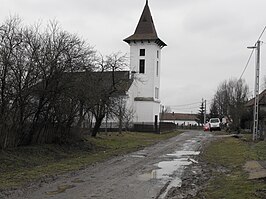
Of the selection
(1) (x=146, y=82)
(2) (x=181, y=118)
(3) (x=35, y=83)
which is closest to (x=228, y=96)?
(1) (x=146, y=82)

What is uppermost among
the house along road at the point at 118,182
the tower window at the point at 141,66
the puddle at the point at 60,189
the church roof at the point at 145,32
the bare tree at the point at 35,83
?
the church roof at the point at 145,32

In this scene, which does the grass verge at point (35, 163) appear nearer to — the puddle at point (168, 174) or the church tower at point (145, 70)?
the puddle at point (168, 174)

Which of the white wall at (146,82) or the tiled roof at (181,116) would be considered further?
the tiled roof at (181,116)

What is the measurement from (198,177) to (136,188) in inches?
139

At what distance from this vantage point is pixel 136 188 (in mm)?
12203

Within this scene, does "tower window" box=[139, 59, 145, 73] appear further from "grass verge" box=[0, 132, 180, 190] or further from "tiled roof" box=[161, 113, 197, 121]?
"tiled roof" box=[161, 113, 197, 121]

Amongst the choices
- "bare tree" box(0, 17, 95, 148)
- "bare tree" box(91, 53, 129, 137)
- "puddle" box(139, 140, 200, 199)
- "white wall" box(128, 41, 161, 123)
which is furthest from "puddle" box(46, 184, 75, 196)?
"white wall" box(128, 41, 161, 123)

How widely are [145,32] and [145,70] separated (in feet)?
22.5

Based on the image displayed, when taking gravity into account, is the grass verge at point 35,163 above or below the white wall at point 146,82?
below

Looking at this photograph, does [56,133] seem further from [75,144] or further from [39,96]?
[39,96]

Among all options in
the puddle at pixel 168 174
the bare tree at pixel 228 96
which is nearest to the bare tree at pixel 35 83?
the puddle at pixel 168 174

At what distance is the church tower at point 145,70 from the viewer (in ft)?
236

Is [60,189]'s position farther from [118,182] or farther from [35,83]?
[35,83]

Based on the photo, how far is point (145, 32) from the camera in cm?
7388
